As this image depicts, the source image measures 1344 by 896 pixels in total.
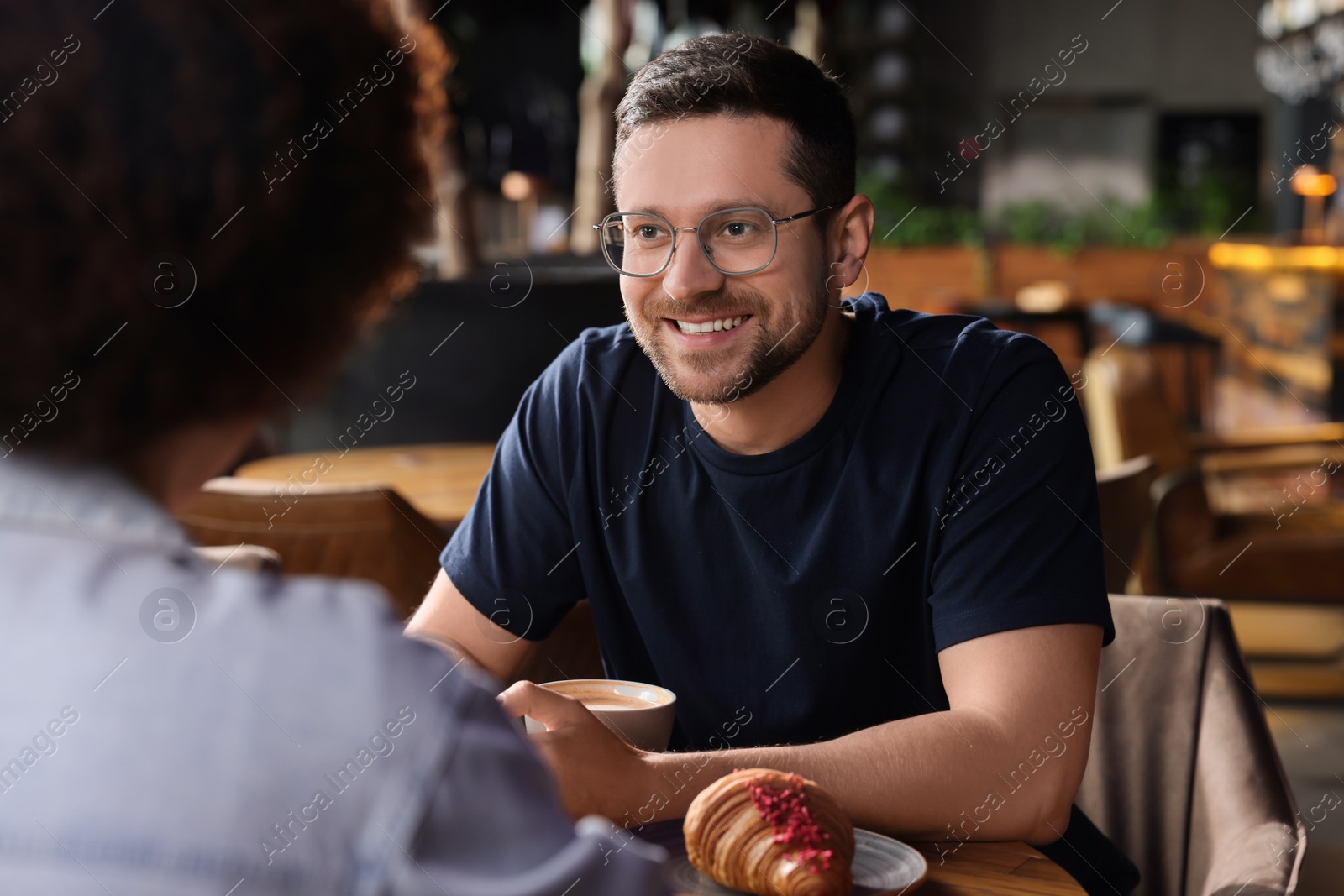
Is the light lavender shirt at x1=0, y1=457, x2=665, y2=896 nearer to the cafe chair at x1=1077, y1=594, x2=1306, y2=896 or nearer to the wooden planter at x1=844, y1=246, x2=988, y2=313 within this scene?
the cafe chair at x1=1077, y1=594, x2=1306, y2=896

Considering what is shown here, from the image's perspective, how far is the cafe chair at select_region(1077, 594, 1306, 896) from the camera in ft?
4.00

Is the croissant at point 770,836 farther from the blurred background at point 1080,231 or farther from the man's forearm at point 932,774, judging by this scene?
the blurred background at point 1080,231

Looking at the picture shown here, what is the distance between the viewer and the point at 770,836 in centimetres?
81

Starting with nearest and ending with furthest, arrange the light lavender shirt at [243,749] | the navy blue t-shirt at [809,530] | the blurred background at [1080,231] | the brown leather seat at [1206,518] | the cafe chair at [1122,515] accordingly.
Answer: the light lavender shirt at [243,749], the navy blue t-shirt at [809,530], the cafe chair at [1122,515], the brown leather seat at [1206,518], the blurred background at [1080,231]

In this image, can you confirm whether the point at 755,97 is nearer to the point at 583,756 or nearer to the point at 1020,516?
the point at 1020,516

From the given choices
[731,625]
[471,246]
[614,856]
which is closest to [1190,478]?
[731,625]

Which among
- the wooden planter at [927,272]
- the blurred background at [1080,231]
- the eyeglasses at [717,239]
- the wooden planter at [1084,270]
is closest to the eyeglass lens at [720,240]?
the eyeglasses at [717,239]

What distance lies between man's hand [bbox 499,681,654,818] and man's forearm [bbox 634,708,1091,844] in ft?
0.05

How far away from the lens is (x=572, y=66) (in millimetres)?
11336

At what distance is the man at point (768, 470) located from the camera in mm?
1240

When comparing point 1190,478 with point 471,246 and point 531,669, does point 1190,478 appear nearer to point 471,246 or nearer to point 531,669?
point 531,669

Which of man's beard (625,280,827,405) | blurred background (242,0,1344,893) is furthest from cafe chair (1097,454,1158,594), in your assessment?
man's beard (625,280,827,405)

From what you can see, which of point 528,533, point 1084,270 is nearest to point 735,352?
point 528,533

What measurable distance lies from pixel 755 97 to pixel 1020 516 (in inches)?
20.9
